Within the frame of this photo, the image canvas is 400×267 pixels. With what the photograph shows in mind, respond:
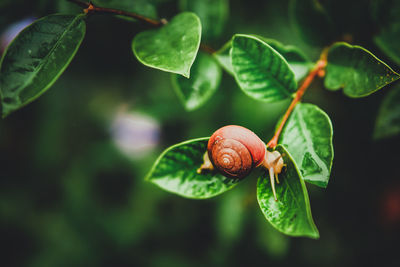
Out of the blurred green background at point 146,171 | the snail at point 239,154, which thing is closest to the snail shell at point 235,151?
the snail at point 239,154

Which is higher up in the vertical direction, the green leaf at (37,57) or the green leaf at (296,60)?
the green leaf at (37,57)

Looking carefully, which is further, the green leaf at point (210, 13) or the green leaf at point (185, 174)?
the green leaf at point (210, 13)

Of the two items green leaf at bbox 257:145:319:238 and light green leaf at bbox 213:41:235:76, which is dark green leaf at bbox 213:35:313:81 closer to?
light green leaf at bbox 213:41:235:76

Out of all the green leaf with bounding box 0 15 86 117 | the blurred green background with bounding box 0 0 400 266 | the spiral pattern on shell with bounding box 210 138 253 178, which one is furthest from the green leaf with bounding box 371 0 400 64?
the green leaf with bounding box 0 15 86 117

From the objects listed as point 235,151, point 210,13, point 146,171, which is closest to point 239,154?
point 235,151

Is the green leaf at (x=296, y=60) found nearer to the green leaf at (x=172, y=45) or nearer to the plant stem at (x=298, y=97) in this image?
the plant stem at (x=298, y=97)

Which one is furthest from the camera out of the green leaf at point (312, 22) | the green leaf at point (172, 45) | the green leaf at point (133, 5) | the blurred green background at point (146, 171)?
the blurred green background at point (146, 171)
